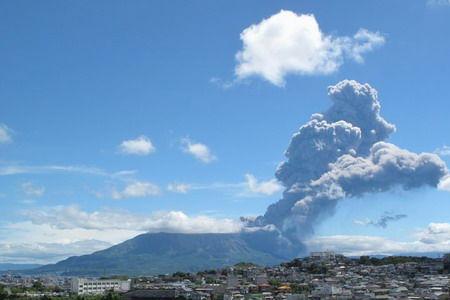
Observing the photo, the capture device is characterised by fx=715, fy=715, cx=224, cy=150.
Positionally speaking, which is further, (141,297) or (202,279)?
(202,279)

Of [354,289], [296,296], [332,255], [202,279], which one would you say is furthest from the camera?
[332,255]

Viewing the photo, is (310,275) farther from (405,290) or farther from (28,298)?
(28,298)

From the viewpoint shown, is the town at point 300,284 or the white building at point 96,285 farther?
the white building at point 96,285

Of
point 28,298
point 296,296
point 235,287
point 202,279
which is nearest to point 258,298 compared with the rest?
point 296,296

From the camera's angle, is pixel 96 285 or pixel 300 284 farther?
pixel 96 285

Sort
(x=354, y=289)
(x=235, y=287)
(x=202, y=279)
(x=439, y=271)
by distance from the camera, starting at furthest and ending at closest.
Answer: (x=202, y=279) → (x=439, y=271) → (x=235, y=287) → (x=354, y=289)

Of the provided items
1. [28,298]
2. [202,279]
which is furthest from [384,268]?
[28,298]

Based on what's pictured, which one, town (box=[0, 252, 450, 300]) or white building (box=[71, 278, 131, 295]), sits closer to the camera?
town (box=[0, 252, 450, 300])

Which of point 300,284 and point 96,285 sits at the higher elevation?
point 96,285
